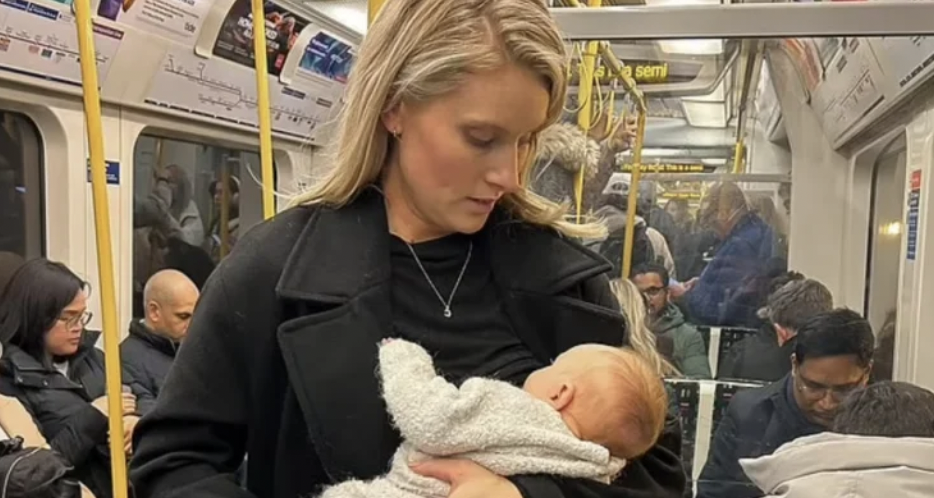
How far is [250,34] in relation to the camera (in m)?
4.97

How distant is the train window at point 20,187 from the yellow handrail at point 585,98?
2319 mm

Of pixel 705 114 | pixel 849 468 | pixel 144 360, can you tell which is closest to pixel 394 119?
pixel 849 468

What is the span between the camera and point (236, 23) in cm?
478

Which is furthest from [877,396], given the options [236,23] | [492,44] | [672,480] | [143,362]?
[236,23]

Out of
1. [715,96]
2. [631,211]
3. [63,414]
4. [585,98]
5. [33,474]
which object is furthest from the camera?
[715,96]

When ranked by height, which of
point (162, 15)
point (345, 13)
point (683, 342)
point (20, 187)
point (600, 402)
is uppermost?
point (345, 13)

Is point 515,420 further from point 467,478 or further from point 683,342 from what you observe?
point 683,342

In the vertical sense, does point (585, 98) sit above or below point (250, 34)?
below

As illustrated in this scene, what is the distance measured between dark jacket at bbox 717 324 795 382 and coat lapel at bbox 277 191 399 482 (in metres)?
2.34

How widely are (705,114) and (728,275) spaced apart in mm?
1002

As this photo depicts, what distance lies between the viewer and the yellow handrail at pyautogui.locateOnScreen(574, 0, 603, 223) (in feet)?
9.15

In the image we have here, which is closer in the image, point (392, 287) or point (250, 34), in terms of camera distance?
point (392, 287)

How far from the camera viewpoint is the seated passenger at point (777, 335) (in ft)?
10.2

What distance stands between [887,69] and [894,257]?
2.91 feet
